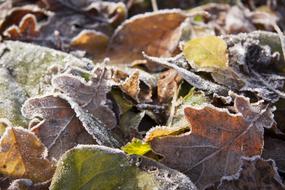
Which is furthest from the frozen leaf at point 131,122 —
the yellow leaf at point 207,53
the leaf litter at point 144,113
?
the yellow leaf at point 207,53

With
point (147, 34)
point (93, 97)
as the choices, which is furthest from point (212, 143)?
point (147, 34)

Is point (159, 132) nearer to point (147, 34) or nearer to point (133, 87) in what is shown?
point (133, 87)

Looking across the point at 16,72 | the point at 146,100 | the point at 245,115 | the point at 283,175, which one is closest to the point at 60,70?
the point at 16,72

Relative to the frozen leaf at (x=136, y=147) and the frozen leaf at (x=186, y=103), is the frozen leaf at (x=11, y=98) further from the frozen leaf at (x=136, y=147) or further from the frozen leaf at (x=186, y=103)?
the frozen leaf at (x=186, y=103)

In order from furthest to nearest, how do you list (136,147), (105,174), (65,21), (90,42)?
1. (65,21)
2. (90,42)
3. (136,147)
4. (105,174)

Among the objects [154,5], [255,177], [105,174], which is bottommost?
[154,5]

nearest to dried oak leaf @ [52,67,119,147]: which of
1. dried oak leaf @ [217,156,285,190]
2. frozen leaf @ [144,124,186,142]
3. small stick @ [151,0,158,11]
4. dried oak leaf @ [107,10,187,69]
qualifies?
frozen leaf @ [144,124,186,142]

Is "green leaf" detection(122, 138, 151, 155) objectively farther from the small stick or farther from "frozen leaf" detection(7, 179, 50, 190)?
the small stick
